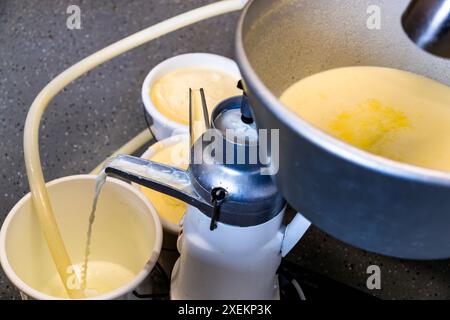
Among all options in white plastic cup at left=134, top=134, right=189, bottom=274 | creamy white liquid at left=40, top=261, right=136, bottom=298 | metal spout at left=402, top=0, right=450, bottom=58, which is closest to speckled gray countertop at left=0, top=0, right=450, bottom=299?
creamy white liquid at left=40, top=261, right=136, bottom=298

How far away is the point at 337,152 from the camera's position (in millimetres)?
354

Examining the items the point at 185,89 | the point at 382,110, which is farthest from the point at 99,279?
the point at 382,110

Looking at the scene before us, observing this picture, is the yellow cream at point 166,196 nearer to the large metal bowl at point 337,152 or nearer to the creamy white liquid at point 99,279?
the creamy white liquid at point 99,279

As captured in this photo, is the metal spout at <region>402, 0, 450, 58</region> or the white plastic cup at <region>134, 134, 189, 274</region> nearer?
the metal spout at <region>402, 0, 450, 58</region>

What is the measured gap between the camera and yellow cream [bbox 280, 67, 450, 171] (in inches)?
20.4

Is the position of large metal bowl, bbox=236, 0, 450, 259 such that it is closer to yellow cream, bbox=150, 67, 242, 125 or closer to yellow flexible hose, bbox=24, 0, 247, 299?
yellow flexible hose, bbox=24, 0, 247, 299

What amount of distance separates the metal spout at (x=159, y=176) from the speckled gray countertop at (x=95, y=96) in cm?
37

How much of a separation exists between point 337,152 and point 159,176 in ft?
0.88

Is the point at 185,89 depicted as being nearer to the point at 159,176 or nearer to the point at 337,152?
the point at 159,176

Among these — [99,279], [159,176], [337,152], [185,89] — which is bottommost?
[99,279]

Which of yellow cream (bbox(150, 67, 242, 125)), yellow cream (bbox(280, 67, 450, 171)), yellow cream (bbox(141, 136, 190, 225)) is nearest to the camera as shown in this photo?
yellow cream (bbox(280, 67, 450, 171))

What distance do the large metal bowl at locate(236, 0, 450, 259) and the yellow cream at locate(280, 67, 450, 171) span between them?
19 millimetres

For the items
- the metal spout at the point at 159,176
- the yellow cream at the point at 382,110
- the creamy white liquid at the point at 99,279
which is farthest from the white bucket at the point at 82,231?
the yellow cream at the point at 382,110

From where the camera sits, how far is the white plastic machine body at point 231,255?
1.93 ft
